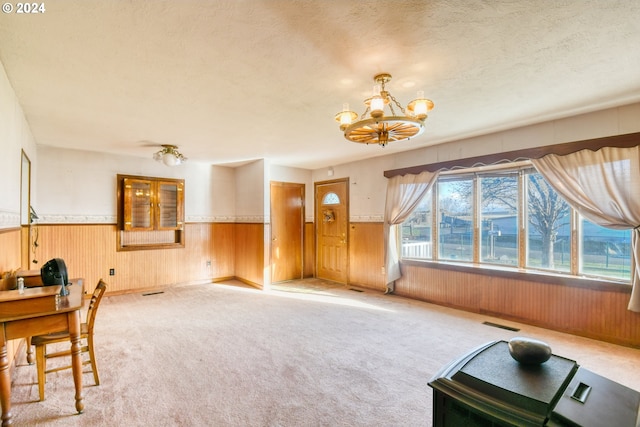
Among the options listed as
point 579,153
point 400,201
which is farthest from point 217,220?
point 579,153

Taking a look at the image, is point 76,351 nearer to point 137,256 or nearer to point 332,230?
point 137,256

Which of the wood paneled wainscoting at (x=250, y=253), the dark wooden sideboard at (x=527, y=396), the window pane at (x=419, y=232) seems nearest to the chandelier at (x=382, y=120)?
the dark wooden sideboard at (x=527, y=396)

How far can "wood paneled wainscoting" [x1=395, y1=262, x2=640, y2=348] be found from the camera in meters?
3.24

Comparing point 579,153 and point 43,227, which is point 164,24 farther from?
point 43,227

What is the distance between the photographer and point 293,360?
2.88 meters

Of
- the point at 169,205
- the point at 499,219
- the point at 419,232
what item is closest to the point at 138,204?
the point at 169,205

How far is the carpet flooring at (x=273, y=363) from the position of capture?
2.12m

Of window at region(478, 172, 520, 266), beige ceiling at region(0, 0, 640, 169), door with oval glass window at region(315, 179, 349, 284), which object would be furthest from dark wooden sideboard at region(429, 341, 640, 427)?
door with oval glass window at region(315, 179, 349, 284)

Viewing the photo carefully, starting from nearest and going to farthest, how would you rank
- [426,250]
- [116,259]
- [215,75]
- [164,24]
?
[164,24], [215,75], [426,250], [116,259]

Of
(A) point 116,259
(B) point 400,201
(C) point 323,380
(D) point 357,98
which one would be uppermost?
(D) point 357,98

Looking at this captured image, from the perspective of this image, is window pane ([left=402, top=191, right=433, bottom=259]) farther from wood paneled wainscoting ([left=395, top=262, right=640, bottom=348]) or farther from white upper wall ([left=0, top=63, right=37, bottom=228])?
white upper wall ([left=0, top=63, right=37, bottom=228])

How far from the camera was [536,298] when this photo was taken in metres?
3.76

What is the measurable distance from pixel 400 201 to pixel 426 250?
89 centimetres

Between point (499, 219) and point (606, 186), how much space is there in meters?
1.20
